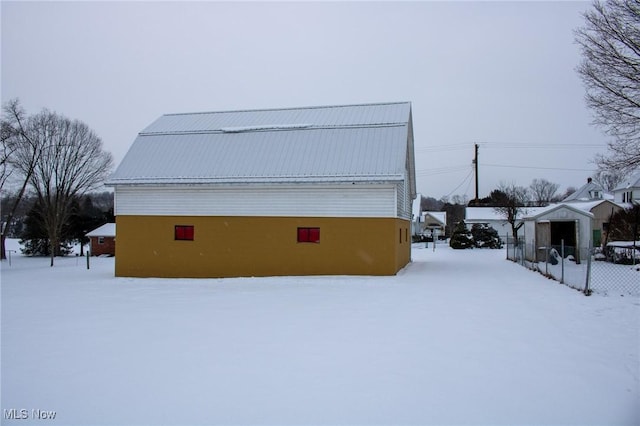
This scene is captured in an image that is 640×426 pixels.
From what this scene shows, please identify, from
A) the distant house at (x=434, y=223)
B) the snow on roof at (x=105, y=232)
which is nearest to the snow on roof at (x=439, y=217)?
the distant house at (x=434, y=223)

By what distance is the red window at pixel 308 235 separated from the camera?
17094mm

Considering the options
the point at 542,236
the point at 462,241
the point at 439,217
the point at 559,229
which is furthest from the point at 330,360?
the point at 439,217

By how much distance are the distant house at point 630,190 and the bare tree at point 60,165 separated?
51095 mm

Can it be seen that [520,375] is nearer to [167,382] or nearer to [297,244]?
[167,382]

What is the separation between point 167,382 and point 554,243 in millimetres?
23444

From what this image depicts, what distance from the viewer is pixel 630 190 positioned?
45844mm

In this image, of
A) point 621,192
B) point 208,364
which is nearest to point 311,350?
point 208,364

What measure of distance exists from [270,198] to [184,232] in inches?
158

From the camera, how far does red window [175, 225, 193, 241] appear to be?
61.0ft

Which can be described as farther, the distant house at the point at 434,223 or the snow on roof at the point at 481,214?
the distant house at the point at 434,223

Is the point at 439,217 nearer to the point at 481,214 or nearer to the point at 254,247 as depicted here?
the point at 481,214

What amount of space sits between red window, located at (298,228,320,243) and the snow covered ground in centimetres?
470

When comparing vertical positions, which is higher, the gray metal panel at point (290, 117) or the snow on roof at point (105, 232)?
the gray metal panel at point (290, 117)

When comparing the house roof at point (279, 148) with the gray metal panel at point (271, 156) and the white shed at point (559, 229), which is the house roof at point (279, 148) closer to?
the gray metal panel at point (271, 156)
